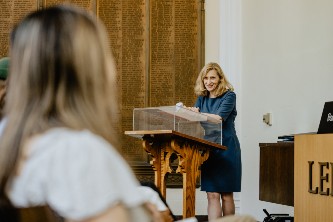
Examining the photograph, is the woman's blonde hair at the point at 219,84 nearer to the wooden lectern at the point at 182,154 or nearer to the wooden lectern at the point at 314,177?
the wooden lectern at the point at 182,154

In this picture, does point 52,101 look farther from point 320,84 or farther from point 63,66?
point 320,84

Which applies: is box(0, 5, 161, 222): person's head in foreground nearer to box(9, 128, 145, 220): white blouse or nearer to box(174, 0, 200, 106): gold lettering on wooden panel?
box(9, 128, 145, 220): white blouse

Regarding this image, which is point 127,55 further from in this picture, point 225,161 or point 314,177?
point 314,177

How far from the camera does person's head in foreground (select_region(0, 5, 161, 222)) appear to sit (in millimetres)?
1216

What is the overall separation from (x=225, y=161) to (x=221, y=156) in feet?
0.17

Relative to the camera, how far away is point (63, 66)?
129 centimetres

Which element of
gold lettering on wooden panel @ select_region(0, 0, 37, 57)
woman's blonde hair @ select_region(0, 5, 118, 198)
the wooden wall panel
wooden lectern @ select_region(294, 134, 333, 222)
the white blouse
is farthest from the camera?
the wooden wall panel

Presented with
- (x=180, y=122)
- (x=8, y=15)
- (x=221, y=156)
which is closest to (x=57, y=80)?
(x=180, y=122)

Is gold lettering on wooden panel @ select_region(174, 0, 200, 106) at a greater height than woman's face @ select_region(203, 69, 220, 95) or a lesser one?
greater

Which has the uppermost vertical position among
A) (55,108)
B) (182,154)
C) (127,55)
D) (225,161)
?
(127,55)

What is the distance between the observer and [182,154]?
5285mm

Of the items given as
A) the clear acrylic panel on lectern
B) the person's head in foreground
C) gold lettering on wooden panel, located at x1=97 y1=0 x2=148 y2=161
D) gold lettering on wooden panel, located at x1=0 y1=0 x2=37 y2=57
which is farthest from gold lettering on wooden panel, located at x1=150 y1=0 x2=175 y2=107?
the person's head in foreground

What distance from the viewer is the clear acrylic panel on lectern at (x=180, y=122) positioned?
5367mm

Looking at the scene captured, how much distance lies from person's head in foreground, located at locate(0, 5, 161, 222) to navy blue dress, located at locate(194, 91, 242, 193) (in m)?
4.50
